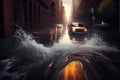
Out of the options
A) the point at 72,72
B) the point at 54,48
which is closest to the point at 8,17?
the point at 54,48

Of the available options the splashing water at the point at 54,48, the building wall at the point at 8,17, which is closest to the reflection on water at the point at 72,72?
the splashing water at the point at 54,48

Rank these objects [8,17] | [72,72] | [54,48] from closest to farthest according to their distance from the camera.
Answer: [72,72], [54,48], [8,17]

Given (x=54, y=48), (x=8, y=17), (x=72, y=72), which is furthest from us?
(x=8, y=17)

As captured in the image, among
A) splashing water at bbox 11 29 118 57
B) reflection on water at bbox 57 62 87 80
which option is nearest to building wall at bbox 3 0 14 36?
splashing water at bbox 11 29 118 57

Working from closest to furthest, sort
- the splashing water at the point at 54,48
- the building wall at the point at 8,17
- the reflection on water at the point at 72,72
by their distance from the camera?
1. the reflection on water at the point at 72,72
2. the splashing water at the point at 54,48
3. the building wall at the point at 8,17

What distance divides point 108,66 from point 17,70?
3.01 m

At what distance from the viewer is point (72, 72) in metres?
5.79

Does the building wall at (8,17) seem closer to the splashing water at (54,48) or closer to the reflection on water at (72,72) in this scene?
the splashing water at (54,48)

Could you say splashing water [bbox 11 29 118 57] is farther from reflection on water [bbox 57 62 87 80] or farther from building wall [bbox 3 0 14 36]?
reflection on water [bbox 57 62 87 80]

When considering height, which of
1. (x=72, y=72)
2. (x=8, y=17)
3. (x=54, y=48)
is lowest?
(x=72, y=72)

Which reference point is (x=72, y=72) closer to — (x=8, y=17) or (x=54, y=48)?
(x=54, y=48)

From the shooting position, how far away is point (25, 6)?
2200 cm

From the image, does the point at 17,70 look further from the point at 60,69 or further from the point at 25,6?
the point at 25,6

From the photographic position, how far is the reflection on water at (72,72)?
A: 5204 mm
